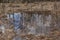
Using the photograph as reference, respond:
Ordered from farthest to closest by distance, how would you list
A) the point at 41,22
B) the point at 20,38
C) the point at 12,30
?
1. the point at 41,22
2. the point at 12,30
3. the point at 20,38

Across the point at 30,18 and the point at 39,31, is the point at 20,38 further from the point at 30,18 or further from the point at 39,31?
the point at 30,18

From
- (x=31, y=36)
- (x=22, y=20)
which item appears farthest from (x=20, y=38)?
(x=22, y=20)

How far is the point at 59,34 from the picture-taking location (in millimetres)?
907

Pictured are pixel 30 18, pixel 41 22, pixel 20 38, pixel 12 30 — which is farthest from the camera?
pixel 30 18

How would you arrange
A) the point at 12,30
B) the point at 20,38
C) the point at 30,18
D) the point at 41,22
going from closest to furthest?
the point at 20,38, the point at 12,30, the point at 41,22, the point at 30,18

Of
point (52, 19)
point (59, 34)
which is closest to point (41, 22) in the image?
point (52, 19)

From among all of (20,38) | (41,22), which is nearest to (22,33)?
(20,38)

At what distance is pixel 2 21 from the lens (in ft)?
3.75

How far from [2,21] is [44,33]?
40cm

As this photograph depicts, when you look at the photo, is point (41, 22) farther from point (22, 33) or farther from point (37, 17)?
point (22, 33)

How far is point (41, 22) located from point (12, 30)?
256 mm

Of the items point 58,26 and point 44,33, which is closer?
point 44,33

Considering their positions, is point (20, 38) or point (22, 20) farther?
point (22, 20)

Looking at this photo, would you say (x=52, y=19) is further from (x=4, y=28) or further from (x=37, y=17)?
(x=4, y=28)
